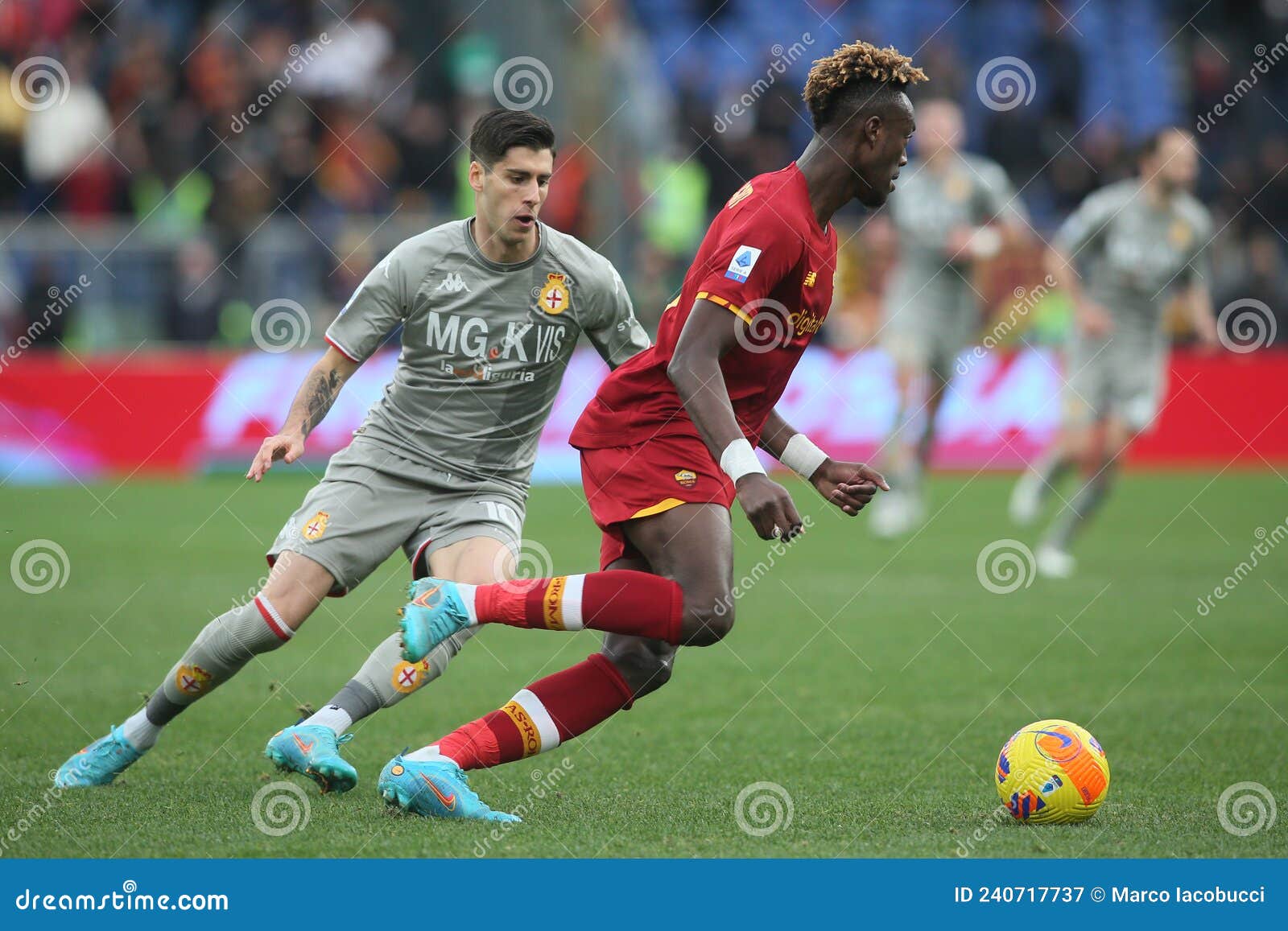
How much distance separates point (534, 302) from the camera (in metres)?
5.73

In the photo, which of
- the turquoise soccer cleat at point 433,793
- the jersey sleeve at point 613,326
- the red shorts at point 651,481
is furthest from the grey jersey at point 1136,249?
the turquoise soccer cleat at point 433,793

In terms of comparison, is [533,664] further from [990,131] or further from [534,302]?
[990,131]

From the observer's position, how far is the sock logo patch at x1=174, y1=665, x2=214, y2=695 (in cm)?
550

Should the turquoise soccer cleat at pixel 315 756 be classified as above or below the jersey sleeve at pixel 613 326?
below

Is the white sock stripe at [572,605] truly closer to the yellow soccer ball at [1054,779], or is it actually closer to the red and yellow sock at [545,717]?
the red and yellow sock at [545,717]

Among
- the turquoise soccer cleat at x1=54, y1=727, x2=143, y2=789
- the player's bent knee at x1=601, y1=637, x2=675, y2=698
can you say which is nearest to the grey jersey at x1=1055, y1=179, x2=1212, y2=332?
the player's bent knee at x1=601, y1=637, x2=675, y2=698

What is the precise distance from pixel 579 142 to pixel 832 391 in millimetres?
4817

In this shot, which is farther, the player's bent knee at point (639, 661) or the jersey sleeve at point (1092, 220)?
the jersey sleeve at point (1092, 220)

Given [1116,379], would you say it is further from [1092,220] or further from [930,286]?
[930,286]

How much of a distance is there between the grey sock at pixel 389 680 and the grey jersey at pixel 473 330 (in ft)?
2.33

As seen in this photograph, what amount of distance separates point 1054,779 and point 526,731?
1.71 m

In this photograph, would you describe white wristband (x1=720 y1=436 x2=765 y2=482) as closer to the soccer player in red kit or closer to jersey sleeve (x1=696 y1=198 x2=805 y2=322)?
the soccer player in red kit

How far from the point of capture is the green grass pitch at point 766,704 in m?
4.83

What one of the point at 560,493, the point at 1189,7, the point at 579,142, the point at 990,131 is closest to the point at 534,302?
the point at 560,493
